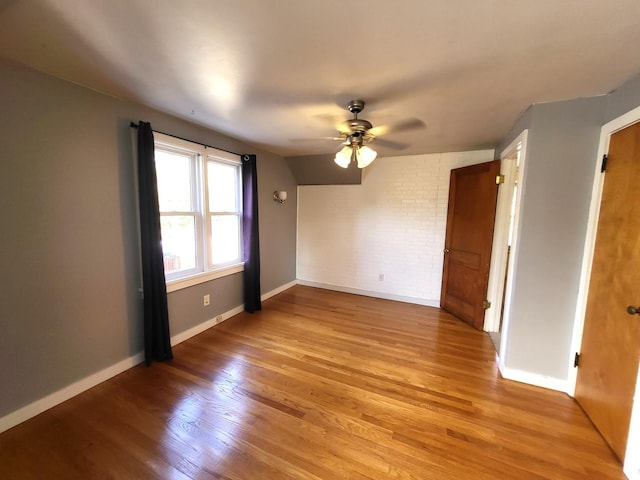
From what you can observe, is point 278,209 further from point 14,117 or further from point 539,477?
point 539,477

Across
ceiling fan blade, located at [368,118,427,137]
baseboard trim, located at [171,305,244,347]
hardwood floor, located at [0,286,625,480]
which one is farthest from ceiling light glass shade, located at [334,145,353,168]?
baseboard trim, located at [171,305,244,347]

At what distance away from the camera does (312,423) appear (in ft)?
5.81

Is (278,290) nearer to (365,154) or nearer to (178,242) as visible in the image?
(178,242)

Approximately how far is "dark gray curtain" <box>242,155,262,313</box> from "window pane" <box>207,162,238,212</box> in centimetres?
15

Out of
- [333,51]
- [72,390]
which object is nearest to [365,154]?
[333,51]

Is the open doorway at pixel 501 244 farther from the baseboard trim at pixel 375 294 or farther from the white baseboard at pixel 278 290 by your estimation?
the white baseboard at pixel 278 290

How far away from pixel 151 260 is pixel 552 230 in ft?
11.2

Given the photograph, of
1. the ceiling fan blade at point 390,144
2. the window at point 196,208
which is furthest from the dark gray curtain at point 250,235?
the ceiling fan blade at point 390,144

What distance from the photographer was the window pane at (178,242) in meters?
2.68

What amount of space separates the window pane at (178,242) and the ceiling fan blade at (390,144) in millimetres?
2398

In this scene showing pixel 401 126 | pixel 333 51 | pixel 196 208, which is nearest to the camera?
pixel 333 51

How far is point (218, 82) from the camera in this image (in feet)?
5.87

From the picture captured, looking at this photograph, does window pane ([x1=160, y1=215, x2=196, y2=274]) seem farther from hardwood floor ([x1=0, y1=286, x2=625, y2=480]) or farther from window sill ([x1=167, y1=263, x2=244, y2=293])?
hardwood floor ([x1=0, y1=286, x2=625, y2=480])

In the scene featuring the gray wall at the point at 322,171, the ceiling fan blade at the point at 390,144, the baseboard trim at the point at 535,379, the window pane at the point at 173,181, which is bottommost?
the baseboard trim at the point at 535,379
